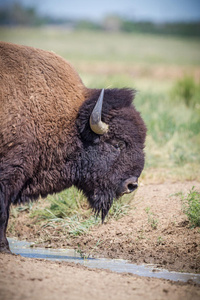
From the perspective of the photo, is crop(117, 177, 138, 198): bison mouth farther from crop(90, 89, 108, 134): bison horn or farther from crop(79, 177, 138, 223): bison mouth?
crop(90, 89, 108, 134): bison horn

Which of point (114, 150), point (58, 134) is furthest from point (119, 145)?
point (58, 134)

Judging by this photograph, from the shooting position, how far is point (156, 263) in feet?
18.0

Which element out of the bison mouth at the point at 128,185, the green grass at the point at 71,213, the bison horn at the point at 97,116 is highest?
the bison horn at the point at 97,116

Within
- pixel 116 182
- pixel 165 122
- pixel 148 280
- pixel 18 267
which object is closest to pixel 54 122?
pixel 116 182

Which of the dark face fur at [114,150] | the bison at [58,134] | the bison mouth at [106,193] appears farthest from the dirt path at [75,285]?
the dark face fur at [114,150]

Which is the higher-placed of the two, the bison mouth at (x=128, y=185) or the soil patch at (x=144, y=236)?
the bison mouth at (x=128, y=185)

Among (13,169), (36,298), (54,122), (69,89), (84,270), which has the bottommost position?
(84,270)

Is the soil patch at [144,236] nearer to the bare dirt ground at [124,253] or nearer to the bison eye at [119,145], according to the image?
the bare dirt ground at [124,253]

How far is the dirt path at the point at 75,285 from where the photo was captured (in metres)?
3.73

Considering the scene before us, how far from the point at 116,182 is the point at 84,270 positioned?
4.06ft

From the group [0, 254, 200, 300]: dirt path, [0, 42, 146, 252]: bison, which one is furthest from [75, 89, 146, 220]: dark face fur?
[0, 254, 200, 300]: dirt path

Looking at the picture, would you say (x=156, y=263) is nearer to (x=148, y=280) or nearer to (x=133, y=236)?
(x=133, y=236)

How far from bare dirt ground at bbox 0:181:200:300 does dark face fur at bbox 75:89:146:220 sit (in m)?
1.01

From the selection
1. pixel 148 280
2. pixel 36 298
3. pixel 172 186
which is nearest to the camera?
pixel 36 298
